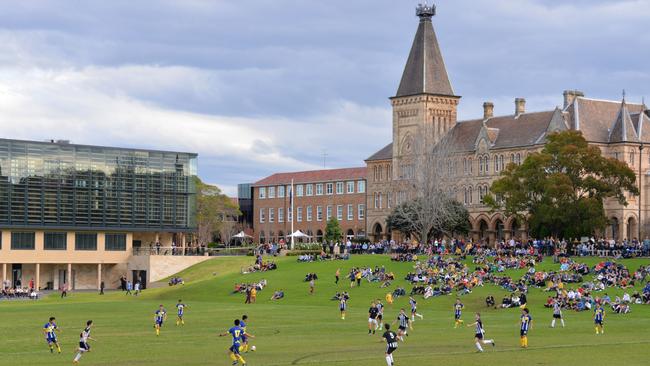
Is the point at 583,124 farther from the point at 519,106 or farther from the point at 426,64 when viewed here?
the point at 426,64

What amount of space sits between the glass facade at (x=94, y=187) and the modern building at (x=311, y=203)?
31923 mm

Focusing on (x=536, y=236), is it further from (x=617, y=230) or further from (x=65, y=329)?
(x=65, y=329)

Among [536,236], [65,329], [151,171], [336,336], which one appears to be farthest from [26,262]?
[336,336]

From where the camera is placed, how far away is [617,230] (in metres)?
124

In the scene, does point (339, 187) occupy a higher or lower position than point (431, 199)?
higher

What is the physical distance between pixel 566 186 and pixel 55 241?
48182 mm

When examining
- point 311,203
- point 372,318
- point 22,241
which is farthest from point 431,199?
point 372,318

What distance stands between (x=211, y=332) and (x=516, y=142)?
79.4 metres

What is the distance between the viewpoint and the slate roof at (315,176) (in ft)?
530

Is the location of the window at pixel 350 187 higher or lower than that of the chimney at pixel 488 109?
lower

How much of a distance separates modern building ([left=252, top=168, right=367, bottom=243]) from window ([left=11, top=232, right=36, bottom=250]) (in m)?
46.7

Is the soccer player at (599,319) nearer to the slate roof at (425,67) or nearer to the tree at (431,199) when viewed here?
the tree at (431,199)

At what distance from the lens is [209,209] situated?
15888cm

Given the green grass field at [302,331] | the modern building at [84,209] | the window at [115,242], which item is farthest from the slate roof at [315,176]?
the green grass field at [302,331]
